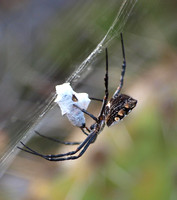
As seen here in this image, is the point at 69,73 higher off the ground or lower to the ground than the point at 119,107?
higher

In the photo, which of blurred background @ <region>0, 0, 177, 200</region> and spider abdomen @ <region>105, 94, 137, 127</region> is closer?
spider abdomen @ <region>105, 94, 137, 127</region>

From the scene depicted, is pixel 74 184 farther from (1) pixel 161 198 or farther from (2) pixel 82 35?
(2) pixel 82 35

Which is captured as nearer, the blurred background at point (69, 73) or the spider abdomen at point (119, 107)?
the spider abdomen at point (119, 107)

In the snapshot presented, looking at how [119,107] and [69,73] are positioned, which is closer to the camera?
[119,107]
